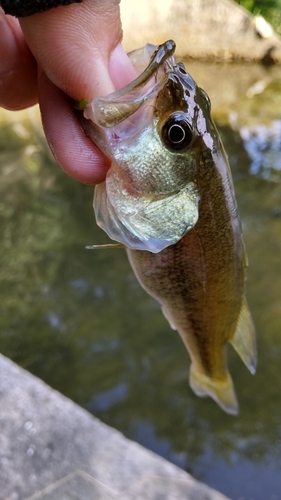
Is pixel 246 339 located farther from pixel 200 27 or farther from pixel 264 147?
pixel 200 27

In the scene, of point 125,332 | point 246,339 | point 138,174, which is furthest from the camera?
point 125,332

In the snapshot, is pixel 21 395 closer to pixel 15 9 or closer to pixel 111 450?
pixel 111 450

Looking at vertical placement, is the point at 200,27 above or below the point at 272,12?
below

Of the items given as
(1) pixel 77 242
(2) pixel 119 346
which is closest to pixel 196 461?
(2) pixel 119 346

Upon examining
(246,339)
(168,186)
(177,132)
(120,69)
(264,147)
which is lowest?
(264,147)

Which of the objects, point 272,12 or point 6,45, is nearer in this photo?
point 6,45

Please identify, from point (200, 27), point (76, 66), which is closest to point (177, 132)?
point (76, 66)

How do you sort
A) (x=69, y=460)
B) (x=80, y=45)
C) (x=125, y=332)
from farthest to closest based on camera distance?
1. (x=125, y=332)
2. (x=69, y=460)
3. (x=80, y=45)

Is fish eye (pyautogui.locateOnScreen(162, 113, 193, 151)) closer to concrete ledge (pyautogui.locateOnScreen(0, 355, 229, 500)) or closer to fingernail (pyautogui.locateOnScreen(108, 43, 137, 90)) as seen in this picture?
fingernail (pyautogui.locateOnScreen(108, 43, 137, 90))
